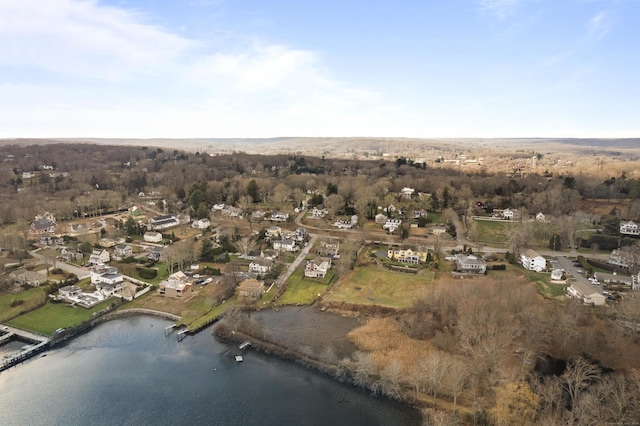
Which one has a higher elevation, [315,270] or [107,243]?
[107,243]

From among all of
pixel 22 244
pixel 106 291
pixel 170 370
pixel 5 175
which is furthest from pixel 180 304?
pixel 5 175

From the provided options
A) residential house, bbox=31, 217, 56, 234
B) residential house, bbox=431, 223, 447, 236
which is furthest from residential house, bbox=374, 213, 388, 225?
residential house, bbox=31, 217, 56, 234

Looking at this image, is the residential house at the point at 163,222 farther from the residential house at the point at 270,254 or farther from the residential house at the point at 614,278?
the residential house at the point at 614,278

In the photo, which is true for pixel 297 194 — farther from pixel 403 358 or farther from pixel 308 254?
pixel 403 358

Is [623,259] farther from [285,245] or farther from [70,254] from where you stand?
[70,254]

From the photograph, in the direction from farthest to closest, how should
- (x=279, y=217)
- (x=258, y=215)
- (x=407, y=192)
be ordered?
1. (x=407, y=192)
2. (x=258, y=215)
3. (x=279, y=217)

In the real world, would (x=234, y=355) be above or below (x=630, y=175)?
below

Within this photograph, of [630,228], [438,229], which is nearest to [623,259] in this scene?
[630,228]
